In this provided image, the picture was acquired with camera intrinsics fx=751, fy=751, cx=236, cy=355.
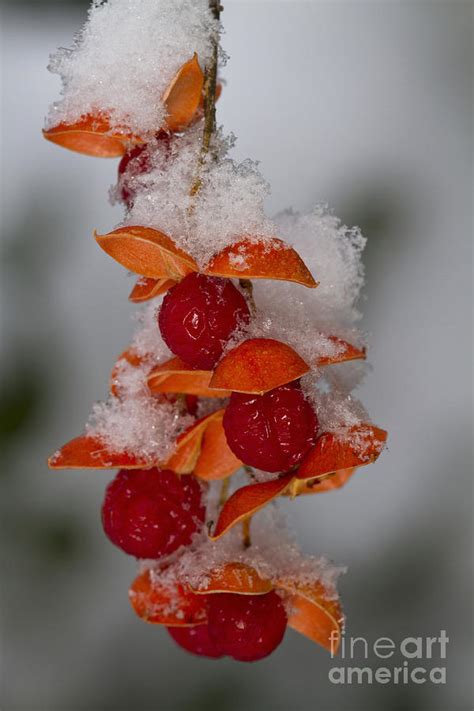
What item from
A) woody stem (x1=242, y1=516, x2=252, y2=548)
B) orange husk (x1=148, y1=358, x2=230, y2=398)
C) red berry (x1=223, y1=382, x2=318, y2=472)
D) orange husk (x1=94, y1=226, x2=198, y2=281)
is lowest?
woody stem (x1=242, y1=516, x2=252, y2=548)

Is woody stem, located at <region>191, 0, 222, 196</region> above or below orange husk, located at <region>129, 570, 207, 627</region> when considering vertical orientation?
above

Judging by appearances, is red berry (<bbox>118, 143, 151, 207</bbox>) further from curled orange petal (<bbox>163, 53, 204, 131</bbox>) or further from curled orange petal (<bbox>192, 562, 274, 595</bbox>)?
curled orange petal (<bbox>192, 562, 274, 595</bbox>)

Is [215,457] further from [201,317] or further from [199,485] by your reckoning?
[201,317]

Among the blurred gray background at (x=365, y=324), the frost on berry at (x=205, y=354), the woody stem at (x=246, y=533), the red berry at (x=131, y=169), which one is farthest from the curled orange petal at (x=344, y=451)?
the blurred gray background at (x=365, y=324)

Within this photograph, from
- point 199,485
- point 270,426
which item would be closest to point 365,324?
point 199,485

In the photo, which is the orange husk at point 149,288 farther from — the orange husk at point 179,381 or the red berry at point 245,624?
the red berry at point 245,624

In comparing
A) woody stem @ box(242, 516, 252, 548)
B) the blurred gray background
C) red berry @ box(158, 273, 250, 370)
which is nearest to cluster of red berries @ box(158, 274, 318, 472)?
red berry @ box(158, 273, 250, 370)

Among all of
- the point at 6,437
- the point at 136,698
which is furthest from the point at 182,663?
the point at 6,437
